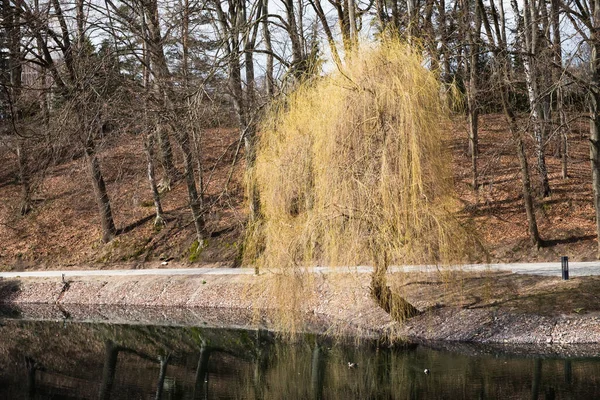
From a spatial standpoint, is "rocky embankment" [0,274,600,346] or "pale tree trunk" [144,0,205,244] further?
"pale tree trunk" [144,0,205,244]

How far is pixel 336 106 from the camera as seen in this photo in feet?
44.5

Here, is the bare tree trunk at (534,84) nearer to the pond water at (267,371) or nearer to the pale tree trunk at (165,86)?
the pond water at (267,371)

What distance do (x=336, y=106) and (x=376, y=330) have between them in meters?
5.28

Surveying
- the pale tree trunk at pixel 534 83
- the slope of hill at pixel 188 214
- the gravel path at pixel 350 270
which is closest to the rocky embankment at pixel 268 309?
the gravel path at pixel 350 270

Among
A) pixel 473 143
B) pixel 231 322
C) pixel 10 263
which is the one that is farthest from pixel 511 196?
pixel 10 263

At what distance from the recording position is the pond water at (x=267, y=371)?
12352 mm

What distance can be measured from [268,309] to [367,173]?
4.02 m

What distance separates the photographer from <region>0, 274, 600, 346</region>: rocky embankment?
14531mm

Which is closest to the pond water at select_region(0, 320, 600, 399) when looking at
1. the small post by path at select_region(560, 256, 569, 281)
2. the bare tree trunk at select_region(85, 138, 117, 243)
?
the small post by path at select_region(560, 256, 569, 281)

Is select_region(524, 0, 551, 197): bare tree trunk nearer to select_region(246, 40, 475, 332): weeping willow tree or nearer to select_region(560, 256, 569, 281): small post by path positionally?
select_region(560, 256, 569, 281): small post by path

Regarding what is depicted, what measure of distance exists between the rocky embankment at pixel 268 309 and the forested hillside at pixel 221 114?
160cm

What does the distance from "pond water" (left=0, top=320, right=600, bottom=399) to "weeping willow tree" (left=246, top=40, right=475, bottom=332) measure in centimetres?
184

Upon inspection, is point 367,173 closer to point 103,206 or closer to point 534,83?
point 534,83

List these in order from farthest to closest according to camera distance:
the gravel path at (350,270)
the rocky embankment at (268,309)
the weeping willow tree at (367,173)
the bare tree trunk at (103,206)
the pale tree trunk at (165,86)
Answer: the bare tree trunk at (103,206)
the pale tree trunk at (165,86)
the rocky embankment at (268,309)
the gravel path at (350,270)
the weeping willow tree at (367,173)
